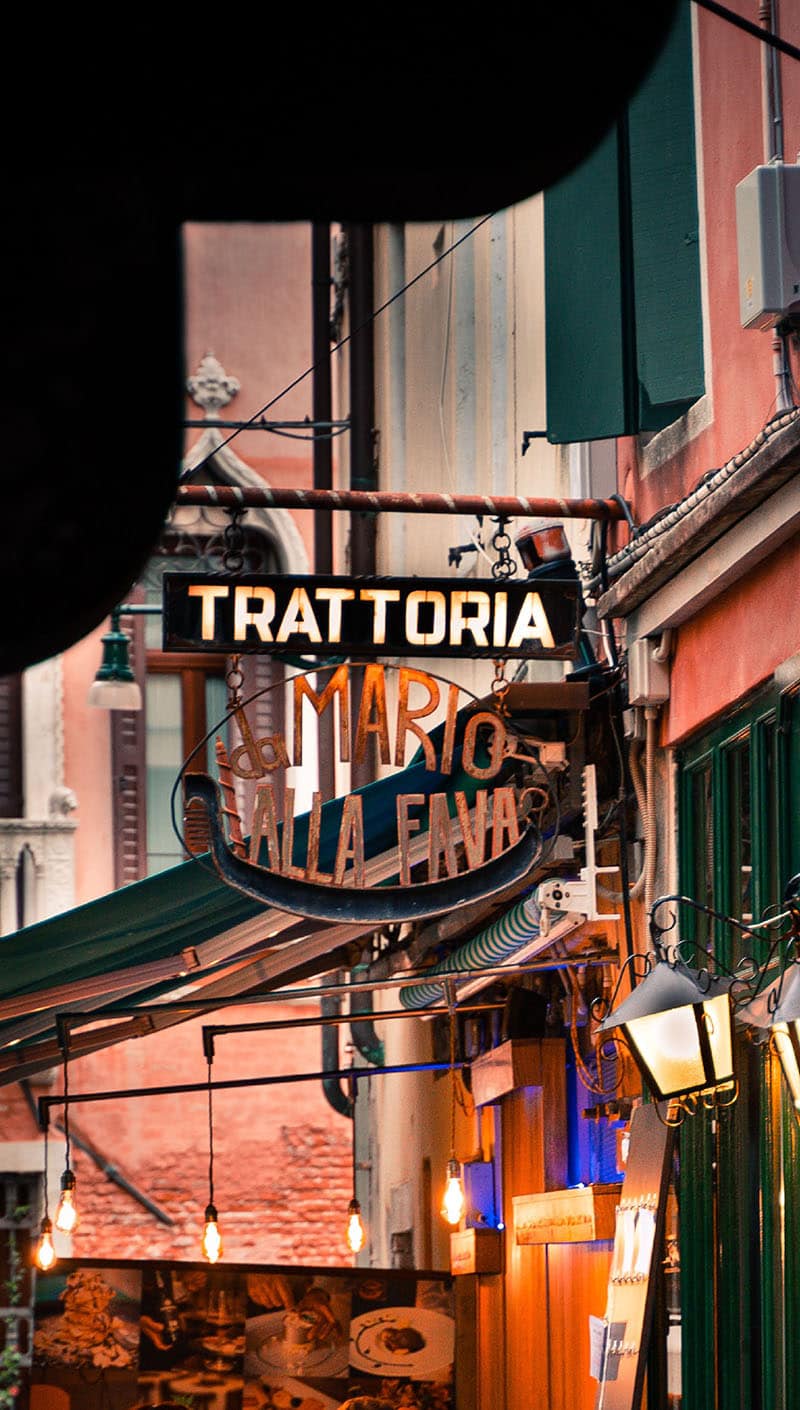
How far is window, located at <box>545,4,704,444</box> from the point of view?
27.1 feet

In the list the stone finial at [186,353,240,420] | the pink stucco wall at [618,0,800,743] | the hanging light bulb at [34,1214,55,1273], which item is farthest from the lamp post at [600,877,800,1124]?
the stone finial at [186,353,240,420]

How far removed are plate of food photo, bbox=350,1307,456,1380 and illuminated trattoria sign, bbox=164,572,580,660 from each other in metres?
3.63

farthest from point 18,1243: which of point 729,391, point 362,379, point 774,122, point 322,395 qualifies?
point 774,122

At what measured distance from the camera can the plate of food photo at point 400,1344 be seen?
33.7 ft

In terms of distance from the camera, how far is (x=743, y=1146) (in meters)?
7.18

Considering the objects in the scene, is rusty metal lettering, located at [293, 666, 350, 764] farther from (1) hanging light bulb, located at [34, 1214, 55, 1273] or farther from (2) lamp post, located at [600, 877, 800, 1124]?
(1) hanging light bulb, located at [34, 1214, 55, 1273]

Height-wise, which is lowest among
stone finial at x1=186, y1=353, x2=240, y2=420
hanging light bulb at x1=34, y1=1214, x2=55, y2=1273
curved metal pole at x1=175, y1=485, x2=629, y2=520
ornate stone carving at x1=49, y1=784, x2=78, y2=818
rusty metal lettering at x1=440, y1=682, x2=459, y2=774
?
hanging light bulb at x1=34, y1=1214, x2=55, y2=1273

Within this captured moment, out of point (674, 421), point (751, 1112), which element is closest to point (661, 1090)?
point (751, 1112)

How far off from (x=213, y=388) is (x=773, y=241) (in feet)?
50.3

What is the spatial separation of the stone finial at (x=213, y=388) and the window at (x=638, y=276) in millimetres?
A: 12820

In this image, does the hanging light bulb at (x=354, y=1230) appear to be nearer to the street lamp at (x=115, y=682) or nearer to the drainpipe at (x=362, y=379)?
the drainpipe at (x=362, y=379)

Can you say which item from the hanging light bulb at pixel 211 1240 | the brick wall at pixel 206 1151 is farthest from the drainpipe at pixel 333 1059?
the hanging light bulb at pixel 211 1240

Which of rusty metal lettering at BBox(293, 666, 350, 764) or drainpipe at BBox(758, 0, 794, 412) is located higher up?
drainpipe at BBox(758, 0, 794, 412)

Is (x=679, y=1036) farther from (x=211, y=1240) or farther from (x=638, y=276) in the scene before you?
(x=211, y=1240)
